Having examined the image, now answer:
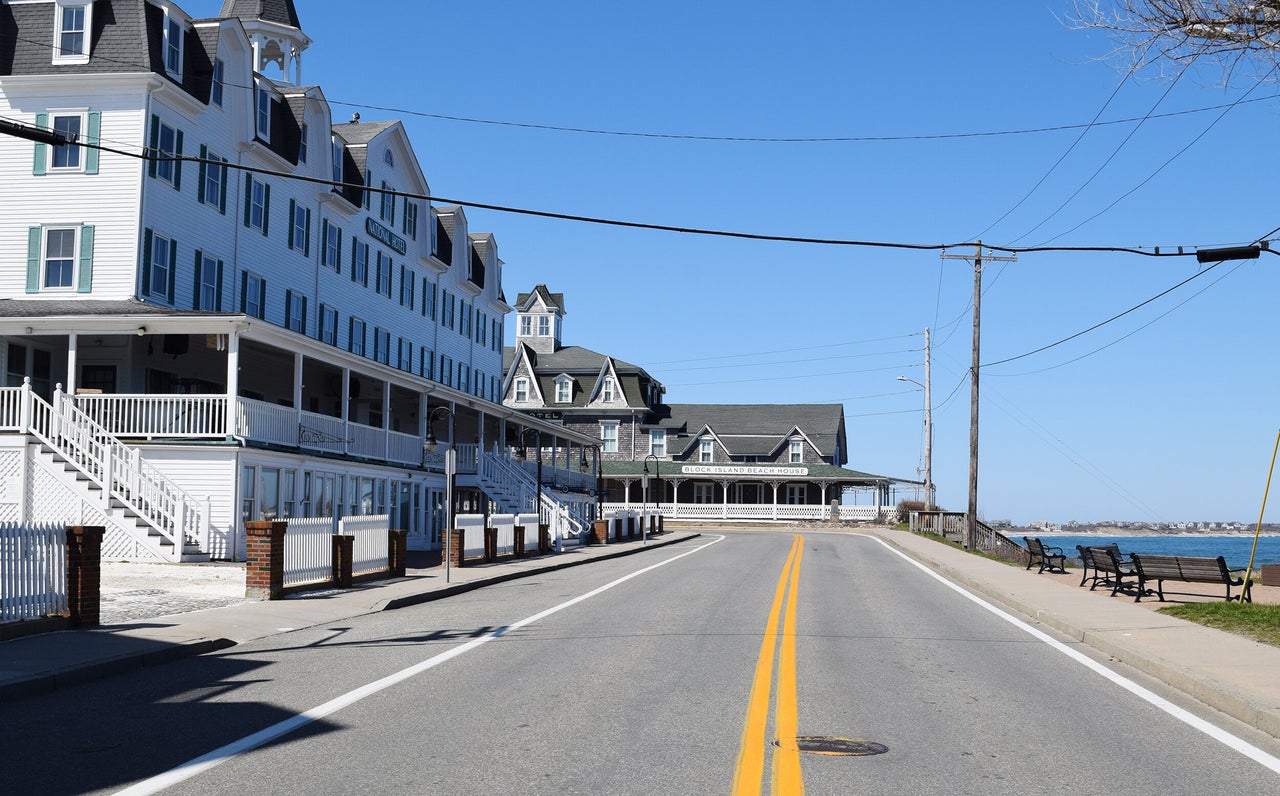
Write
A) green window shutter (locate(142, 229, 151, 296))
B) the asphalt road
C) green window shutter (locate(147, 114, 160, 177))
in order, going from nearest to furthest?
the asphalt road → green window shutter (locate(142, 229, 151, 296)) → green window shutter (locate(147, 114, 160, 177))

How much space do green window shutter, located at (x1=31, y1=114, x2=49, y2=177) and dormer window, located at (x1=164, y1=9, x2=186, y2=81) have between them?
3.37 meters

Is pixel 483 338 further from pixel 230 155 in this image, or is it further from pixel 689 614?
pixel 689 614

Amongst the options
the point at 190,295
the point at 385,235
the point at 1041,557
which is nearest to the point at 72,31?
the point at 190,295

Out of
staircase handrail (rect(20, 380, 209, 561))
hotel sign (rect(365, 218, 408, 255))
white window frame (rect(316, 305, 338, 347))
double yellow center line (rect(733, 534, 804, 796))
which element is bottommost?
double yellow center line (rect(733, 534, 804, 796))

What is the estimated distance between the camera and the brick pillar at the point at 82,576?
13930mm

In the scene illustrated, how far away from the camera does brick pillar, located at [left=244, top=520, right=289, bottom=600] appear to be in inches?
731

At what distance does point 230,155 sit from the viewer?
34.0 metres

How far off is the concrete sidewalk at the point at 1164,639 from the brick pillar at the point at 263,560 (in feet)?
38.7

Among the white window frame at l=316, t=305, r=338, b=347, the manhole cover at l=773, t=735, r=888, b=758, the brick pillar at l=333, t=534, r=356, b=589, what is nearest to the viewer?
the manhole cover at l=773, t=735, r=888, b=758

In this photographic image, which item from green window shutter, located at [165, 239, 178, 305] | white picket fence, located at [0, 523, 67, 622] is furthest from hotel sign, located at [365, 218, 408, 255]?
white picket fence, located at [0, 523, 67, 622]

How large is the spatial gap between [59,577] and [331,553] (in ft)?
26.4

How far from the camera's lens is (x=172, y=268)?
31.0 m

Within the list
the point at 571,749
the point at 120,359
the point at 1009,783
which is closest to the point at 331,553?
the point at 120,359

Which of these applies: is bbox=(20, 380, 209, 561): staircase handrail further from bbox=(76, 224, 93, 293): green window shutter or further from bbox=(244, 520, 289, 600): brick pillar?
bbox=(244, 520, 289, 600): brick pillar
